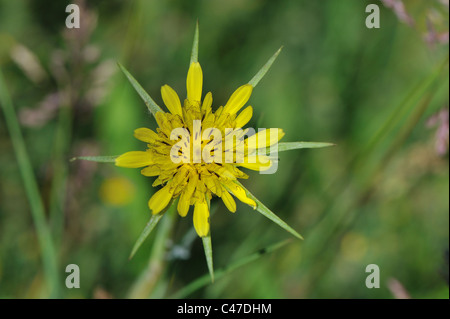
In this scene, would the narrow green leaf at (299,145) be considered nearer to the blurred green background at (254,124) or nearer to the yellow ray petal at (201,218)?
the yellow ray petal at (201,218)

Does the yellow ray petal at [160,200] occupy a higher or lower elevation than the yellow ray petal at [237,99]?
lower

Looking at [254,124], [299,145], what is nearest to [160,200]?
[299,145]

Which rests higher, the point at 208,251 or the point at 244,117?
the point at 244,117

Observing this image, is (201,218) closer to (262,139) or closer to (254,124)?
(262,139)

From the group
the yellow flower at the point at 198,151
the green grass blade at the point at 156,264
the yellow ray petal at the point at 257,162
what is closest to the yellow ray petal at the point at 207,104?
the yellow flower at the point at 198,151

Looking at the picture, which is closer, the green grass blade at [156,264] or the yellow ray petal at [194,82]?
the yellow ray petal at [194,82]

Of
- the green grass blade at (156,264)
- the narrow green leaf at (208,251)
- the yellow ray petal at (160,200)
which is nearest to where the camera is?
the narrow green leaf at (208,251)

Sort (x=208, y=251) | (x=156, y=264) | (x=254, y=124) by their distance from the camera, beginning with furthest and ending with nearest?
(x=254, y=124), (x=156, y=264), (x=208, y=251)
